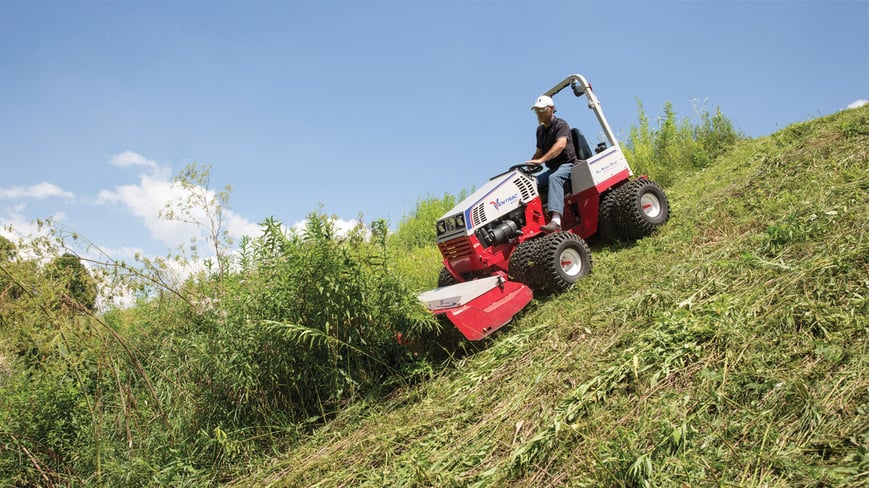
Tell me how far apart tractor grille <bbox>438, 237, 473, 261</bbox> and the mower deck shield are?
0.55 meters

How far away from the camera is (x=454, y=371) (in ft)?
14.2

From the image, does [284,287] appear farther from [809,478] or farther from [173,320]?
[809,478]

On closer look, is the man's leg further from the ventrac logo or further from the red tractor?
the ventrac logo

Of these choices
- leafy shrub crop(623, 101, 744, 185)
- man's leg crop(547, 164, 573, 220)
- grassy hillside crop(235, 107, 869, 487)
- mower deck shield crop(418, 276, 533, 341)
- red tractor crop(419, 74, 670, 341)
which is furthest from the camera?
leafy shrub crop(623, 101, 744, 185)

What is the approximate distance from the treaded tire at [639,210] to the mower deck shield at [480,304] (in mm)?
1994

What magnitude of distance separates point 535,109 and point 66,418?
5391 millimetres

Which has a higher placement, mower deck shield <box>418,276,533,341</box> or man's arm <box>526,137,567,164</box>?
man's arm <box>526,137,567,164</box>

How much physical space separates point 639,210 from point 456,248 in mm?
2265

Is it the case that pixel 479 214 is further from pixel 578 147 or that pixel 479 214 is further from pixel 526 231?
pixel 578 147

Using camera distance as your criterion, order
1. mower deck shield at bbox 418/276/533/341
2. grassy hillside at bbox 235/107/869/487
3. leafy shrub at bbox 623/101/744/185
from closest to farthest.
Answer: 1. grassy hillside at bbox 235/107/869/487
2. mower deck shield at bbox 418/276/533/341
3. leafy shrub at bbox 623/101/744/185

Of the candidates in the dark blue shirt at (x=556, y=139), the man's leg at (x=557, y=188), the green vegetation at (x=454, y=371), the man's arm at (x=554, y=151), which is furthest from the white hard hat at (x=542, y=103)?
the green vegetation at (x=454, y=371)

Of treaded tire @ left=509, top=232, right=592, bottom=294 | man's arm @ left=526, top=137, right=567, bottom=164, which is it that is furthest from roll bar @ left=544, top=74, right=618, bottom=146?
treaded tire @ left=509, top=232, right=592, bottom=294

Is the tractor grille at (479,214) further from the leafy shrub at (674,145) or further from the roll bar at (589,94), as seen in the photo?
the leafy shrub at (674,145)

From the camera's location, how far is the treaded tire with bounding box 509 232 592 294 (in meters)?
5.14
